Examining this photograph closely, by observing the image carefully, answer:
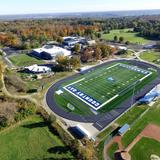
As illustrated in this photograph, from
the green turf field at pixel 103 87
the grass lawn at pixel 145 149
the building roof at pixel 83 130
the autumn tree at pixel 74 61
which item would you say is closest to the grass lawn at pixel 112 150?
the grass lawn at pixel 145 149

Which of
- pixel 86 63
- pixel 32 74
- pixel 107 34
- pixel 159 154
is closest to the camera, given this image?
pixel 159 154

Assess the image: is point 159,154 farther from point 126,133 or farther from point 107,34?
point 107,34

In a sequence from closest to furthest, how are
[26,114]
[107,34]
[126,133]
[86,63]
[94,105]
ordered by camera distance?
[126,133] → [26,114] → [94,105] → [86,63] → [107,34]

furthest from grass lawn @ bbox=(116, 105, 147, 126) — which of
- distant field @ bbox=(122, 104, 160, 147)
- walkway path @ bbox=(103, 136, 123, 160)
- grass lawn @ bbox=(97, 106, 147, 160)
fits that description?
walkway path @ bbox=(103, 136, 123, 160)

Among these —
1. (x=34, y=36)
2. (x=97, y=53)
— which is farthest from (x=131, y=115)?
(x=34, y=36)

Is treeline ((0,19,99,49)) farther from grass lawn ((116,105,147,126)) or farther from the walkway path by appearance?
the walkway path

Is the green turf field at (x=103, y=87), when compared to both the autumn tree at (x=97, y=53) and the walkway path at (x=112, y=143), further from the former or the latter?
the walkway path at (x=112, y=143)

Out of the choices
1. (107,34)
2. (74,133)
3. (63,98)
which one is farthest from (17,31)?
(74,133)

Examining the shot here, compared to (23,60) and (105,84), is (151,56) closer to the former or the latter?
(105,84)
